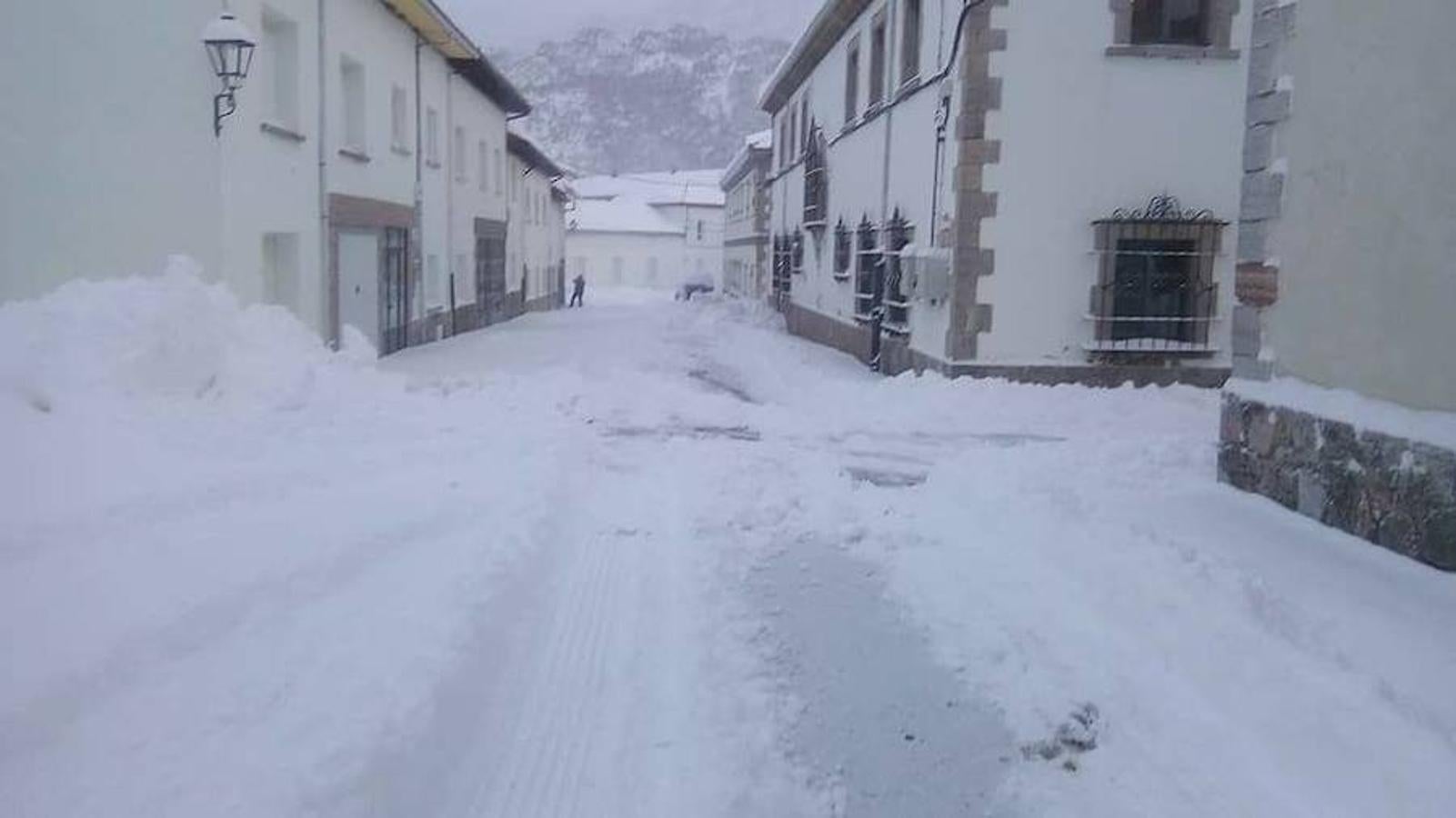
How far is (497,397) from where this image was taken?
11.4 metres

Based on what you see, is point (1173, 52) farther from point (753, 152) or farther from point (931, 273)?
point (753, 152)

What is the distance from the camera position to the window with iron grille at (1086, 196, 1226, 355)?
40.9 feet

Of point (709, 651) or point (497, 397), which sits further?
point (497, 397)

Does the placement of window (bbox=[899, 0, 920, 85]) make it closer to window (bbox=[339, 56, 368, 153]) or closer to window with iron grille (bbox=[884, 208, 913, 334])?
window with iron grille (bbox=[884, 208, 913, 334])

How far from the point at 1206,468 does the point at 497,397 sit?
605 centimetres

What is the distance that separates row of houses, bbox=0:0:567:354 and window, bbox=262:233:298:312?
0.8 inches

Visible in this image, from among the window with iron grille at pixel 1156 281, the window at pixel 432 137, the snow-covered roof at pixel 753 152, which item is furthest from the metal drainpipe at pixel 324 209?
the snow-covered roof at pixel 753 152

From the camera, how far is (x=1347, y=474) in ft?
20.3

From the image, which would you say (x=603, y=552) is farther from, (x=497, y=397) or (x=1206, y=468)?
(x=497, y=397)

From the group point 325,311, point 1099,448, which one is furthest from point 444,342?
point 1099,448

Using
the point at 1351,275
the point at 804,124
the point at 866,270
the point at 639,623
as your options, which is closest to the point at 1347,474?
the point at 1351,275

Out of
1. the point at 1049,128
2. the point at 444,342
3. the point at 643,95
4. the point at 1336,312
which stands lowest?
the point at 444,342

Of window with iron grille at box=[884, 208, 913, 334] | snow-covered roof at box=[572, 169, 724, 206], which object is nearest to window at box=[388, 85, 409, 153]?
window with iron grille at box=[884, 208, 913, 334]

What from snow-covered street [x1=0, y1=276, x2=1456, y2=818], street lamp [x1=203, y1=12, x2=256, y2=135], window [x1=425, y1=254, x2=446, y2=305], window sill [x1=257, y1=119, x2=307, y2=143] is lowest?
snow-covered street [x1=0, y1=276, x2=1456, y2=818]
